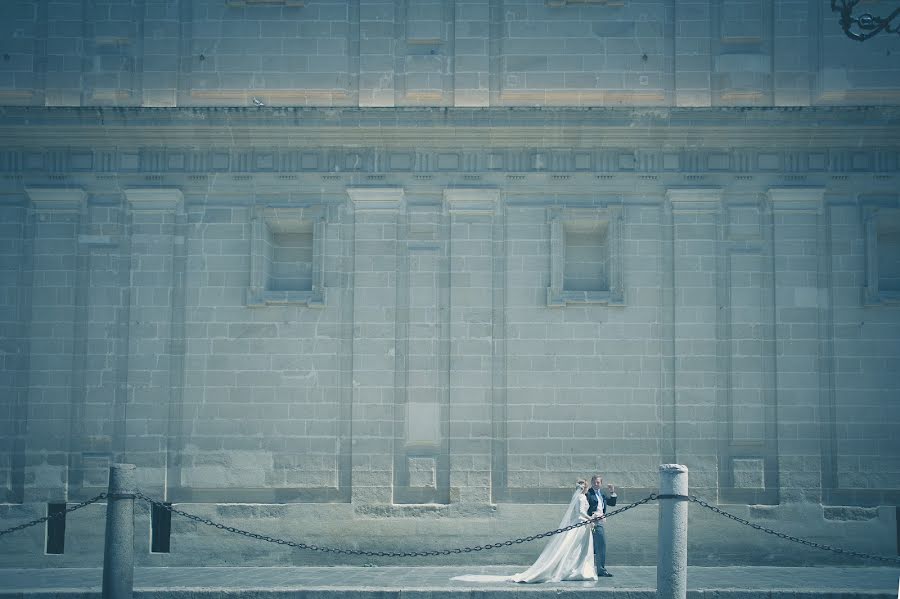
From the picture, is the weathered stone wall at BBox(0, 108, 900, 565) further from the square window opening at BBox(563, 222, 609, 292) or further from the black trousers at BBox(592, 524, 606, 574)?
the black trousers at BBox(592, 524, 606, 574)

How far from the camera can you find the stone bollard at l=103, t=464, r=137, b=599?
12.8 m

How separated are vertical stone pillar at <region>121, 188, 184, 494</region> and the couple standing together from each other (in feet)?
19.4

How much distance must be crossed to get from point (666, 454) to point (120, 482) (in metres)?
9.17

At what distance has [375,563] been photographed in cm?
1748

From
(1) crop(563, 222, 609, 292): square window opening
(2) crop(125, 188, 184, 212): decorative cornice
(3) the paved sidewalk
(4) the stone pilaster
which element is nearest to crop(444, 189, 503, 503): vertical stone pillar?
(1) crop(563, 222, 609, 292): square window opening

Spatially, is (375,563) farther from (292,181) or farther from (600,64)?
Answer: (600,64)

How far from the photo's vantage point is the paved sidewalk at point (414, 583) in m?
14.0

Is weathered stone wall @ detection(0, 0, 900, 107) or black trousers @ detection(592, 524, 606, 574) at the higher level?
weathered stone wall @ detection(0, 0, 900, 107)

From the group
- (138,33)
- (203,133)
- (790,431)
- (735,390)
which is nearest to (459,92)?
(203,133)

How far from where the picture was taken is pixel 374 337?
1823 centimetres

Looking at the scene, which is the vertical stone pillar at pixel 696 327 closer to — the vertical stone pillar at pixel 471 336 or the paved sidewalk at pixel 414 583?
the paved sidewalk at pixel 414 583

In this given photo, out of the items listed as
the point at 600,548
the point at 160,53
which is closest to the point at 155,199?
the point at 160,53

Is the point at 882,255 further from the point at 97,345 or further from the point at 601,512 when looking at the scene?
the point at 97,345

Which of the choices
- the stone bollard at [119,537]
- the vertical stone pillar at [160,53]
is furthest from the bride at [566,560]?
the vertical stone pillar at [160,53]
